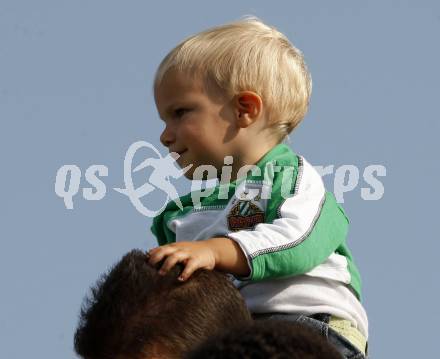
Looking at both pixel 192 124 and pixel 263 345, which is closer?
pixel 263 345

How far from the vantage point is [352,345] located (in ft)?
18.1

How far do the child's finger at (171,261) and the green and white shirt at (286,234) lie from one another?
2.32 feet

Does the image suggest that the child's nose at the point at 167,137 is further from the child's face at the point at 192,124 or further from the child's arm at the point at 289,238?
the child's arm at the point at 289,238

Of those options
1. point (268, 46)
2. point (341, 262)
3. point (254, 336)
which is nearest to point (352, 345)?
point (341, 262)

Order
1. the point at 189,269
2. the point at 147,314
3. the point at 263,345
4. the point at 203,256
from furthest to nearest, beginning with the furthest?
the point at 203,256, the point at 189,269, the point at 147,314, the point at 263,345

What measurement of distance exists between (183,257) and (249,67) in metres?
2.13

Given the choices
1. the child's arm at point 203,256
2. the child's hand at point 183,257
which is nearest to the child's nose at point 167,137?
the child's arm at point 203,256

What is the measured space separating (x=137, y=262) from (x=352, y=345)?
1602 mm

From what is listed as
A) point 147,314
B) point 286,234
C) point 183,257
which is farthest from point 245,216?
point 147,314

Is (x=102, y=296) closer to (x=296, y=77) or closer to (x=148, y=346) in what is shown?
(x=148, y=346)

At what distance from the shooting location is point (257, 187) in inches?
231

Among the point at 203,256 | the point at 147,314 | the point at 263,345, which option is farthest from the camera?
the point at 203,256

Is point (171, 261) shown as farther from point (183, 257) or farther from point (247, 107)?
point (247, 107)

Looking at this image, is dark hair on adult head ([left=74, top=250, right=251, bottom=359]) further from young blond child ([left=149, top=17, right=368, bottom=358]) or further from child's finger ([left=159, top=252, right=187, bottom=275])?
young blond child ([left=149, top=17, right=368, bottom=358])
